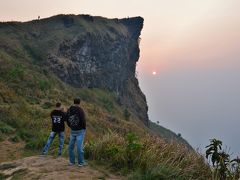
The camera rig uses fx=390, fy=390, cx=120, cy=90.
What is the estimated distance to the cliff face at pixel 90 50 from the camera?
2864 inches

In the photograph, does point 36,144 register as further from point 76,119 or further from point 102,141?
point 76,119

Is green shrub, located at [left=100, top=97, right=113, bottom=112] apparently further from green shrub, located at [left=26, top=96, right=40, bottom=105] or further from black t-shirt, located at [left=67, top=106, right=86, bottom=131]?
black t-shirt, located at [left=67, top=106, right=86, bottom=131]

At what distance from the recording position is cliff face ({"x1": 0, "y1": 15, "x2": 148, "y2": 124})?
72.8 metres

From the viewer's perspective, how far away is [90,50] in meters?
86.2

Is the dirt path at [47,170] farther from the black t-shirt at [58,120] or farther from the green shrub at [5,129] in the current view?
the green shrub at [5,129]

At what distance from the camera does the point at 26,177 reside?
10008 millimetres

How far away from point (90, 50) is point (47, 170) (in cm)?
7671

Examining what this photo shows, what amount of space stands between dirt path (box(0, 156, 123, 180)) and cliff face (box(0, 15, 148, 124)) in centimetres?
5680

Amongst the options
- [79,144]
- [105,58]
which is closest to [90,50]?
[105,58]

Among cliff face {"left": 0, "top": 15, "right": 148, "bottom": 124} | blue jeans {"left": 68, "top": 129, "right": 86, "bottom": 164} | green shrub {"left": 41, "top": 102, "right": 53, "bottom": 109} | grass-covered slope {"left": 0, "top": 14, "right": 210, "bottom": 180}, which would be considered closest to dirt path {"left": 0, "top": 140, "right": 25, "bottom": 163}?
grass-covered slope {"left": 0, "top": 14, "right": 210, "bottom": 180}

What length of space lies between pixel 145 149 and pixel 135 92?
98.7 metres

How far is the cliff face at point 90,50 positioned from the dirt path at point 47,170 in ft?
186

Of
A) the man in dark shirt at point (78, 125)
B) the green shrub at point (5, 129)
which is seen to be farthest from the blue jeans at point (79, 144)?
the green shrub at point (5, 129)

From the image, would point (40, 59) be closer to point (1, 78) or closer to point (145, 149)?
point (1, 78)
